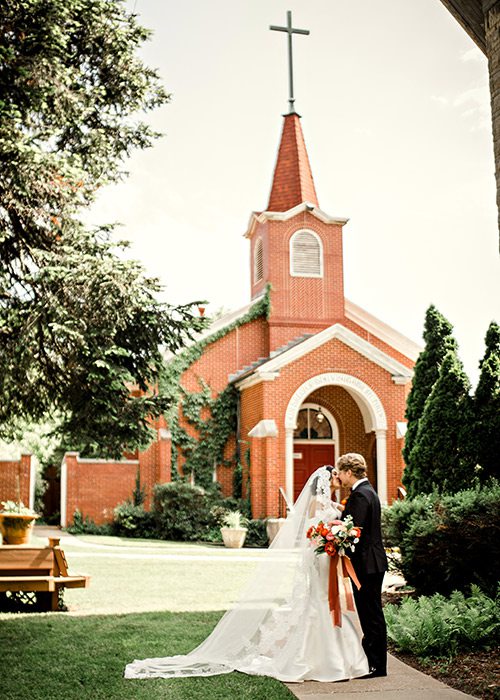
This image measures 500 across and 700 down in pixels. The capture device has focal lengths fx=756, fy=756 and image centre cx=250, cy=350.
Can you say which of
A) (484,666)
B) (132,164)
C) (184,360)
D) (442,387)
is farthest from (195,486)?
(484,666)

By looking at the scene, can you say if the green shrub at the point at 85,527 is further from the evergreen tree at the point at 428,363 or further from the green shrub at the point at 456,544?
the green shrub at the point at 456,544

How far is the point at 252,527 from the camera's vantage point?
71.9 ft

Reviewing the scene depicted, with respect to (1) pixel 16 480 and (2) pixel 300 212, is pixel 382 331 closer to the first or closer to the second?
(2) pixel 300 212

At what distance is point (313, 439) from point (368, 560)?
18.4 m

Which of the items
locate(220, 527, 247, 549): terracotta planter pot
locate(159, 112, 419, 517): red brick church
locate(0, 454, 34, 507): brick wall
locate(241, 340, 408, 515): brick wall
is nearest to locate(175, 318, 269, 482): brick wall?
locate(159, 112, 419, 517): red brick church

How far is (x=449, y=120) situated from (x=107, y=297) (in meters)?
8.33

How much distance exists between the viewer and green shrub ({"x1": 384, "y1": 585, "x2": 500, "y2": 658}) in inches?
285

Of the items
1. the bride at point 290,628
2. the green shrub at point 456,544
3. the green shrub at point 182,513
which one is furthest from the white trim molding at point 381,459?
the bride at point 290,628

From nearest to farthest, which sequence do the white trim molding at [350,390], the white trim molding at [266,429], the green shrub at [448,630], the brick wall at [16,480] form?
1. the green shrub at [448,630]
2. the white trim molding at [266,429]
3. the white trim molding at [350,390]
4. the brick wall at [16,480]

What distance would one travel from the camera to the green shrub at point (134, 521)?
23.3 m

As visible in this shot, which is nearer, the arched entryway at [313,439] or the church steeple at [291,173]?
the arched entryway at [313,439]

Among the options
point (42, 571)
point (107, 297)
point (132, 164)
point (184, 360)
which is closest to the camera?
point (42, 571)

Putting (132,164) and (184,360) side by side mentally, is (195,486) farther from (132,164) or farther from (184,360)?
(132,164)

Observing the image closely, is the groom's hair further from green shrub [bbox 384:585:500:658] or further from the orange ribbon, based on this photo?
green shrub [bbox 384:585:500:658]
